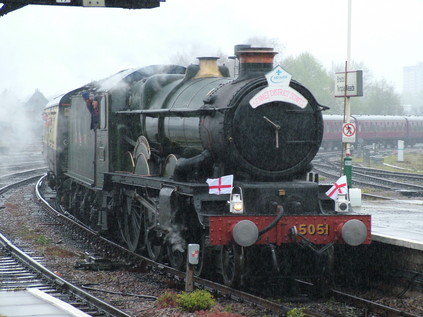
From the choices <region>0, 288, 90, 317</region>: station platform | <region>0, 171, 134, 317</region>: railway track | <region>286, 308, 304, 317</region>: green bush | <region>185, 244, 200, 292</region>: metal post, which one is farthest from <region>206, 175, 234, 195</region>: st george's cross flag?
<region>0, 288, 90, 317</region>: station platform

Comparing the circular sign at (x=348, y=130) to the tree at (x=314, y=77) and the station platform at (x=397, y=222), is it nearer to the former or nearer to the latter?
the station platform at (x=397, y=222)

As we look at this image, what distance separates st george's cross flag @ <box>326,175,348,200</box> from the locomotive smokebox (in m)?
1.76

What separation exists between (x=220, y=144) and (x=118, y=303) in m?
2.34

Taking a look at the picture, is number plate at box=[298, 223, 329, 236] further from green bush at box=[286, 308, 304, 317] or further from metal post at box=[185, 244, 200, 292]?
green bush at box=[286, 308, 304, 317]

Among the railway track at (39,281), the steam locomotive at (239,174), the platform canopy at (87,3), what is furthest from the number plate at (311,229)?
the platform canopy at (87,3)

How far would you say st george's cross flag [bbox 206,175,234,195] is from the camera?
9102 mm

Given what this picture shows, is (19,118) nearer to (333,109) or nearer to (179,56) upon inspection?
(179,56)

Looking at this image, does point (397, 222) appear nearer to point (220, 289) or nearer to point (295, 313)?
point (220, 289)

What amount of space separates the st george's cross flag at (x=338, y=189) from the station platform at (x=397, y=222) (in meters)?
0.87

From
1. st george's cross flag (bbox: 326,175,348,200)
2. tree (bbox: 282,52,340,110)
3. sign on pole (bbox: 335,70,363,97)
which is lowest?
st george's cross flag (bbox: 326,175,348,200)

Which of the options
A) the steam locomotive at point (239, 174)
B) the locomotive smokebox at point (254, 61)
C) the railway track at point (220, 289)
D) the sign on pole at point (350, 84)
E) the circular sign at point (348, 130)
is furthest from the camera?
the circular sign at point (348, 130)

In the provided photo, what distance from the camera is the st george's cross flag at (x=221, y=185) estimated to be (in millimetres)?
9102

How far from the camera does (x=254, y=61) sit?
9.66 m

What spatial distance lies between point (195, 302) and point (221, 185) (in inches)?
67.2
